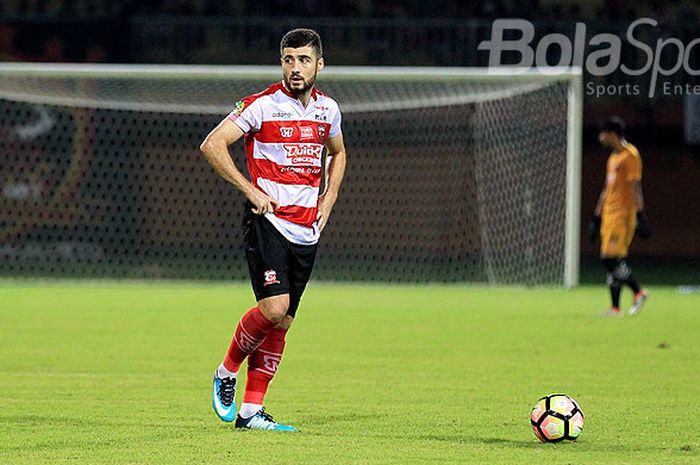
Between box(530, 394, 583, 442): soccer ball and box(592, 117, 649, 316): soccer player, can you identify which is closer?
box(530, 394, 583, 442): soccer ball

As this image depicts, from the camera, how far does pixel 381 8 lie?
27.2 meters

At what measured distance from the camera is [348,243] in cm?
2281

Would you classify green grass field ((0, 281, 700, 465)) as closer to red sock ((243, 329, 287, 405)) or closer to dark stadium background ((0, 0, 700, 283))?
red sock ((243, 329, 287, 405))

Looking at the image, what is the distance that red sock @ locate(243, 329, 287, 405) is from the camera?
284 inches

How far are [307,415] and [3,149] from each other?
52.6 feet

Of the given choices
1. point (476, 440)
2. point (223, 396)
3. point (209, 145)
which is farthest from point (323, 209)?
point (476, 440)

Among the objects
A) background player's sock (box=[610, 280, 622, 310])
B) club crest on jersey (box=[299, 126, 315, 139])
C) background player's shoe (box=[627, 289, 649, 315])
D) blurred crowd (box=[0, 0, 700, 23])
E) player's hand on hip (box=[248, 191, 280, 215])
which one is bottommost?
background player's shoe (box=[627, 289, 649, 315])

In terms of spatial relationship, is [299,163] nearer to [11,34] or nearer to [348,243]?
[348,243]

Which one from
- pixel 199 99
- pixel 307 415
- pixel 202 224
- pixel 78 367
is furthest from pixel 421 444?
pixel 202 224

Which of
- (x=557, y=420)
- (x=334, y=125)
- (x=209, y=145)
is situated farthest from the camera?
(x=334, y=125)

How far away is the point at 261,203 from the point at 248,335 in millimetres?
729

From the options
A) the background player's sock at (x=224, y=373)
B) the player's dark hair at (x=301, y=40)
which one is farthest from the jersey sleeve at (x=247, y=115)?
the background player's sock at (x=224, y=373)

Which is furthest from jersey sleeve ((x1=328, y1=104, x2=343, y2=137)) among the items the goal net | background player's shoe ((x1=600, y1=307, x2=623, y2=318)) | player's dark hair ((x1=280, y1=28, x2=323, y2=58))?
the goal net

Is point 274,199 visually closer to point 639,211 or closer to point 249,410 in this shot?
point 249,410
